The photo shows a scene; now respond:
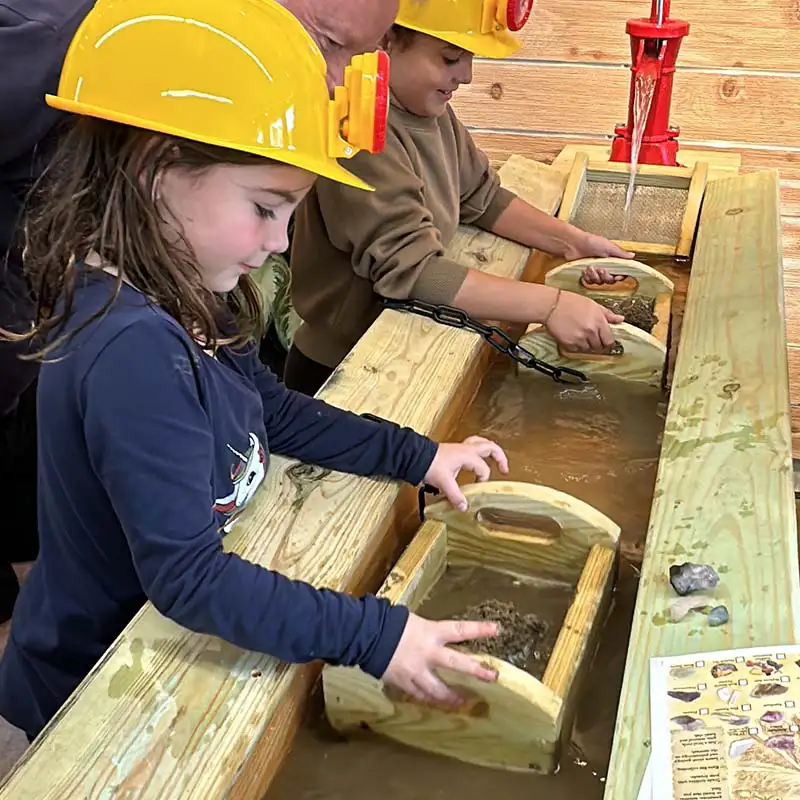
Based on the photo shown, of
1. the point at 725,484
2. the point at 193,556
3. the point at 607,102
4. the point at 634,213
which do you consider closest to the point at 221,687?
the point at 193,556

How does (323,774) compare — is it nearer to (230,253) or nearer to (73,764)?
(73,764)

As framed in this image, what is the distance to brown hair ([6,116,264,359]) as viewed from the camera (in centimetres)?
Answer: 80

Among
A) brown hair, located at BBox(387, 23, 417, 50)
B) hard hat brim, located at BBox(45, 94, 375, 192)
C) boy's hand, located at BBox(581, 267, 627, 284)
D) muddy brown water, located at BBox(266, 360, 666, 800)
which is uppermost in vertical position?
brown hair, located at BBox(387, 23, 417, 50)

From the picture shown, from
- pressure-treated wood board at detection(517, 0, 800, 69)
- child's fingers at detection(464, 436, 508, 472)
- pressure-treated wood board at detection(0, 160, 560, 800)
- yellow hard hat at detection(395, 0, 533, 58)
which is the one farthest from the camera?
pressure-treated wood board at detection(517, 0, 800, 69)

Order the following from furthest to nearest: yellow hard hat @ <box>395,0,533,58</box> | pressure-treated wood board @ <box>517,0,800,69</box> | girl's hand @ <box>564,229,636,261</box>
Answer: pressure-treated wood board @ <box>517,0,800,69</box>, girl's hand @ <box>564,229,636,261</box>, yellow hard hat @ <box>395,0,533,58</box>

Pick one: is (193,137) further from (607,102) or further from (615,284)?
(607,102)

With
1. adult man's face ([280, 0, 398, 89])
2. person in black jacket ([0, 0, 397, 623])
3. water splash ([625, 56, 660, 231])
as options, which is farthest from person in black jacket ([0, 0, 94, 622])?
water splash ([625, 56, 660, 231])

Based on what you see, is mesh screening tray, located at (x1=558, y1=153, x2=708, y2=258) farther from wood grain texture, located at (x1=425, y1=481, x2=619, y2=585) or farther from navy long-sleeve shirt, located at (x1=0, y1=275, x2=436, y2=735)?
navy long-sleeve shirt, located at (x1=0, y1=275, x2=436, y2=735)

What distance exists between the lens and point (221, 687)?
0.81 m

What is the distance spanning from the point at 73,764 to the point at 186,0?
1.95ft

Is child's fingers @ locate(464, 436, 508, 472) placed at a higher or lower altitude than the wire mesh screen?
lower

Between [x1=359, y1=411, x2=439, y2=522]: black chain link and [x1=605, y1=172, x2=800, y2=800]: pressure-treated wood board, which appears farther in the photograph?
[x1=359, y1=411, x2=439, y2=522]: black chain link

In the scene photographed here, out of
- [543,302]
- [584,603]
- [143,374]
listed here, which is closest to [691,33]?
[543,302]

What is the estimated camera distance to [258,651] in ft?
2.74
